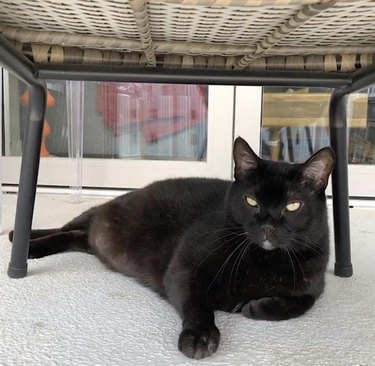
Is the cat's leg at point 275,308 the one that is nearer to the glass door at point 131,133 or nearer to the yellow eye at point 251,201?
the yellow eye at point 251,201

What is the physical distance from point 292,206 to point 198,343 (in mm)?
281

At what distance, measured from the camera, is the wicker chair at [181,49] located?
2.01 feet

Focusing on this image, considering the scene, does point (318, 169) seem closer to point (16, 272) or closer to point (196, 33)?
point (196, 33)

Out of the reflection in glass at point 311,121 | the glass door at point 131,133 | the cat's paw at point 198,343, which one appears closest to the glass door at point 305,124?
the reflection in glass at point 311,121

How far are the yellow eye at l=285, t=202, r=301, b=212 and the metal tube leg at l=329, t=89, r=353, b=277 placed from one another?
231 millimetres

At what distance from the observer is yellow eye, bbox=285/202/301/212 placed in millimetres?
777

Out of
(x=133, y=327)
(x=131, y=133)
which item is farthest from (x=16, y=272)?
(x=131, y=133)

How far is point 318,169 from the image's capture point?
2.65 ft

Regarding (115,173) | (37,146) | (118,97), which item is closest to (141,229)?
(37,146)

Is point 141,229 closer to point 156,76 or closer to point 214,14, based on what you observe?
point 156,76

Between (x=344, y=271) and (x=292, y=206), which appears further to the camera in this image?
(x=344, y=271)

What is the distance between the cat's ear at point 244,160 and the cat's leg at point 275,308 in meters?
0.23

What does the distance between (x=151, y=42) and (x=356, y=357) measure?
552 millimetres

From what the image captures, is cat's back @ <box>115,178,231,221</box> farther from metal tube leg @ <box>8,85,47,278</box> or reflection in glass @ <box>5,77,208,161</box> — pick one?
reflection in glass @ <box>5,77,208,161</box>
